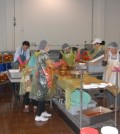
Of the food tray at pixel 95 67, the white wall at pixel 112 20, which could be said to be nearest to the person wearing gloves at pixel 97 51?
the food tray at pixel 95 67

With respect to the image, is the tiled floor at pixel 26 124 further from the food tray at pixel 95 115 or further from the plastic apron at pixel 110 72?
the plastic apron at pixel 110 72

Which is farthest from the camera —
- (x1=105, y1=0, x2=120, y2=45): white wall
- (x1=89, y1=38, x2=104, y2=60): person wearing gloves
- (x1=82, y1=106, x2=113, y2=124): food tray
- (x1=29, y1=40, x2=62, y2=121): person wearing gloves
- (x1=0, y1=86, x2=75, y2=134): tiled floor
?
(x1=105, y1=0, x2=120, y2=45): white wall

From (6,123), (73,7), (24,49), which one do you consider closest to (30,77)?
(6,123)

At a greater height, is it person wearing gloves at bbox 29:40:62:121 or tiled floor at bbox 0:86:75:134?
person wearing gloves at bbox 29:40:62:121

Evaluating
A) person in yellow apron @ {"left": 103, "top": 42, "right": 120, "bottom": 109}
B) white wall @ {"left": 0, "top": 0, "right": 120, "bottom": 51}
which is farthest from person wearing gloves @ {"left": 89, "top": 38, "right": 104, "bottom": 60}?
white wall @ {"left": 0, "top": 0, "right": 120, "bottom": 51}

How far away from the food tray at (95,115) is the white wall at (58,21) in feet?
11.4

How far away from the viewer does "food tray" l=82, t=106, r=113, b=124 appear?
3.36 meters

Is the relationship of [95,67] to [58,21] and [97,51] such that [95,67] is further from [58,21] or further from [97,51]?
[58,21]

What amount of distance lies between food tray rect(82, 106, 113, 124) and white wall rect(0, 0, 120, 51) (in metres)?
3.48

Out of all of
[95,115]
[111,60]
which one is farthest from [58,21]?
[95,115]

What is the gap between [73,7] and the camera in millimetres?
7023

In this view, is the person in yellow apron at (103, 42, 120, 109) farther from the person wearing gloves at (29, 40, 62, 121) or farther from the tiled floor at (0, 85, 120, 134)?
the person wearing gloves at (29, 40, 62, 121)

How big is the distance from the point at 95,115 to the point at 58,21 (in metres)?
3.96

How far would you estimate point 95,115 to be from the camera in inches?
136
